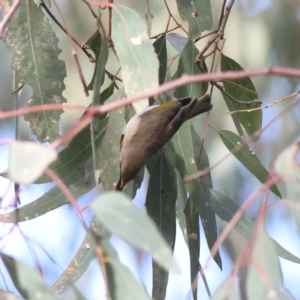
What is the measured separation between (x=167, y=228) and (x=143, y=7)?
1208 millimetres

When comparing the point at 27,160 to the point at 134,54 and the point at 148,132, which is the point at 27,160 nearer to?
the point at 134,54

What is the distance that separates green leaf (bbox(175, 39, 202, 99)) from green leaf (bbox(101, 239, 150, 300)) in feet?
1.56

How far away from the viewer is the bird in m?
0.76

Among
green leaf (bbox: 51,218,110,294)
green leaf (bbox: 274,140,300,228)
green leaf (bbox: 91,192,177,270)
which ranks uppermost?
green leaf (bbox: 274,140,300,228)

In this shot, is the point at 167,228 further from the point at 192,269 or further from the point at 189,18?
the point at 189,18

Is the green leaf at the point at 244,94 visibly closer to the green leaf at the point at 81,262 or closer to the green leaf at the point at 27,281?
the green leaf at the point at 81,262

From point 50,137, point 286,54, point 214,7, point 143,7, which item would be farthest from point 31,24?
point 286,54

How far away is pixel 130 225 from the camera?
41 cm

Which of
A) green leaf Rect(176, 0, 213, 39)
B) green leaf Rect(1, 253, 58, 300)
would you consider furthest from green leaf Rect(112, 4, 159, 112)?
green leaf Rect(176, 0, 213, 39)

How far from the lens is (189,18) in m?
0.91

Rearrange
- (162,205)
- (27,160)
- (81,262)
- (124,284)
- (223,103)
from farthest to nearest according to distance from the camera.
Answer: (223,103) → (162,205) → (81,262) → (124,284) → (27,160)

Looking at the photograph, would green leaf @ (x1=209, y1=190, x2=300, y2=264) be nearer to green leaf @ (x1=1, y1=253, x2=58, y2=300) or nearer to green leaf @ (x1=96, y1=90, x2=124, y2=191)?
green leaf @ (x1=96, y1=90, x2=124, y2=191)

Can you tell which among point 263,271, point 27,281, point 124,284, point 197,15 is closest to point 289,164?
point 263,271

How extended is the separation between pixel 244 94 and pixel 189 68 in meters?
0.19
